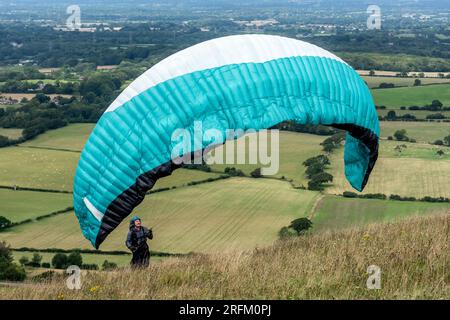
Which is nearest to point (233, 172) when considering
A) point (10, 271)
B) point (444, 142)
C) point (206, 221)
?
point (206, 221)

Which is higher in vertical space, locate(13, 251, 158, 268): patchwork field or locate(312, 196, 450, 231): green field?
locate(13, 251, 158, 268): patchwork field

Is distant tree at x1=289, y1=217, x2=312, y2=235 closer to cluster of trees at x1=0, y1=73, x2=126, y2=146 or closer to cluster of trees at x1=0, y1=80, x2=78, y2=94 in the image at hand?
cluster of trees at x1=0, y1=73, x2=126, y2=146

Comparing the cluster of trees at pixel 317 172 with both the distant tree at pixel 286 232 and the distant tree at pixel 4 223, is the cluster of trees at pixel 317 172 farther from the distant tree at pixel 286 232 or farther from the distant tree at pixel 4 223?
the distant tree at pixel 4 223

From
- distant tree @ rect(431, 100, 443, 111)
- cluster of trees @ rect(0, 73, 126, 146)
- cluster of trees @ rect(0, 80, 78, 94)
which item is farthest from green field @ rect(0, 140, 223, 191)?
cluster of trees @ rect(0, 80, 78, 94)

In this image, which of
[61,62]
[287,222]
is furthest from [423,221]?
[61,62]

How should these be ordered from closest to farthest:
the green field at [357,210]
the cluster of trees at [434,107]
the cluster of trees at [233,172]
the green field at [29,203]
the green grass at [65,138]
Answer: the green field at [357,210]
the green field at [29,203]
the cluster of trees at [233,172]
the green grass at [65,138]
the cluster of trees at [434,107]

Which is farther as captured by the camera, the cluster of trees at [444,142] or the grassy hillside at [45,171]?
the cluster of trees at [444,142]

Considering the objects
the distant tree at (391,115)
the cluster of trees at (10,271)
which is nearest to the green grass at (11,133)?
the distant tree at (391,115)
